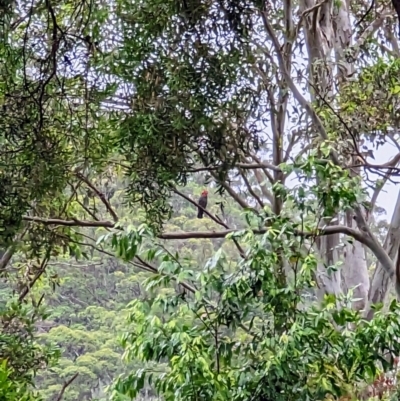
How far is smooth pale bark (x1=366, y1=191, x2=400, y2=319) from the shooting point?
9.16ft

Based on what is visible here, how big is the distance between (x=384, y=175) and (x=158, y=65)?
Answer: 3.95 feet

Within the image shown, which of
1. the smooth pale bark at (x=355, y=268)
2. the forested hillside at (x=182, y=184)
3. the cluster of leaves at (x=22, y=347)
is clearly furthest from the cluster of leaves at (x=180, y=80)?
the smooth pale bark at (x=355, y=268)

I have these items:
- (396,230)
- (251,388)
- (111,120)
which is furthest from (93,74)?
(396,230)

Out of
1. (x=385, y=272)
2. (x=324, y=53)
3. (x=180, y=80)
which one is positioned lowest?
(x=385, y=272)

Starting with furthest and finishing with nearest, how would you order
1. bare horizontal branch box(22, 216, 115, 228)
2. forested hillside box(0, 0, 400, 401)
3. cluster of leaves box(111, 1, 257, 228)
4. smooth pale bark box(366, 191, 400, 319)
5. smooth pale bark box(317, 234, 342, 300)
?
smooth pale bark box(317, 234, 342, 300), smooth pale bark box(366, 191, 400, 319), bare horizontal branch box(22, 216, 115, 228), cluster of leaves box(111, 1, 257, 228), forested hillside box(0, 0, 400, 401)

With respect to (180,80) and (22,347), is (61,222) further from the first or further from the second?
(180,80)

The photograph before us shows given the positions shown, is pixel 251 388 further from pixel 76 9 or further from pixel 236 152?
pixel 76 9

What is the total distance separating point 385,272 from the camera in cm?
278

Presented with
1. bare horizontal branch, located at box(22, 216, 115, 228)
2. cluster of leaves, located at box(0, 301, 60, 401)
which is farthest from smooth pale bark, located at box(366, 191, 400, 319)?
cluster of leaves, located at box(0, 301, 60, 401)

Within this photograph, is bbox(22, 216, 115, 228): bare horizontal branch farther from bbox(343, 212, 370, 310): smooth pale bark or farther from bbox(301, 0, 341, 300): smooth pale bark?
bbox(343, 212, 370, 310): smooth pale bark

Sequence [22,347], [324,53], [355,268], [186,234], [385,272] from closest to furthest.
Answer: [22,347], [186,234], [385,272], [324,53], [355,268]

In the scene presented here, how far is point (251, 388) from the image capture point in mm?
1495

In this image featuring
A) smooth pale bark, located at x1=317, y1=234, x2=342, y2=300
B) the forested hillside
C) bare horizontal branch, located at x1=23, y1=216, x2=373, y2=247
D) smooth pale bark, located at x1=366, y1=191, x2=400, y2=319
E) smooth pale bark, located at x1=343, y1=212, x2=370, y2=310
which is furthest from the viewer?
smooth pale bark, located at x1=343, y1=212, x2=370, y2=310

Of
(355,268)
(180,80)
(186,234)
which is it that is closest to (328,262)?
(355,268)
